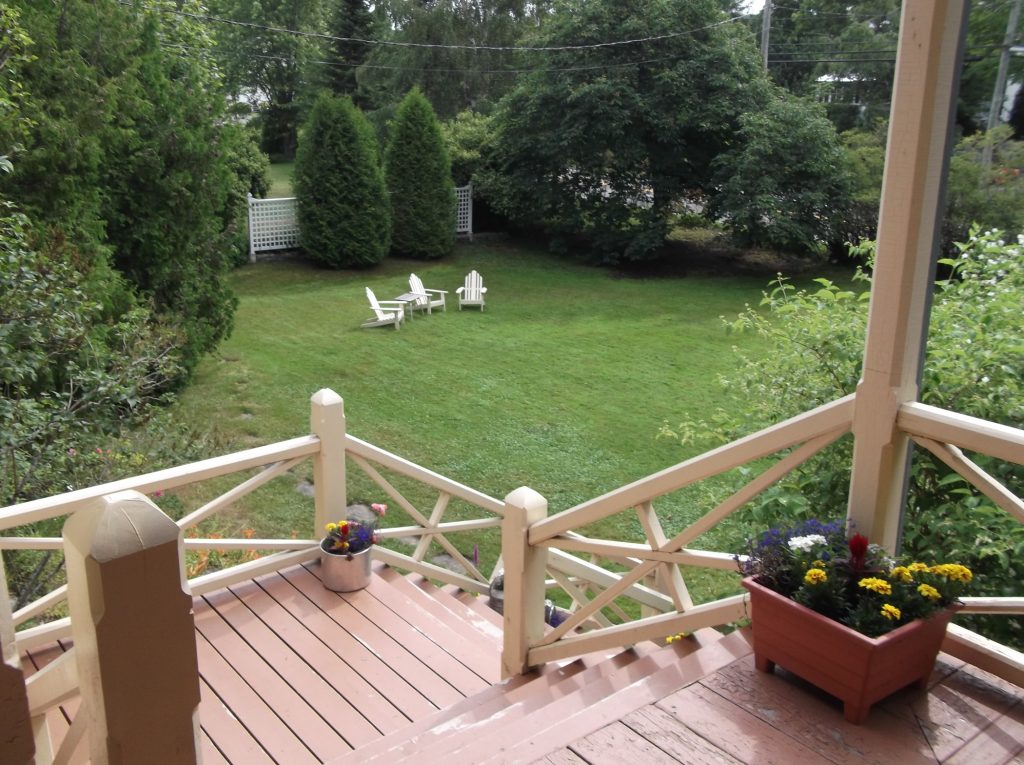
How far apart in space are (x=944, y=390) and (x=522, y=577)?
1591mm

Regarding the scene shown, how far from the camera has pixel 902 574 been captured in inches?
77.3

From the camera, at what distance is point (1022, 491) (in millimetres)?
2803

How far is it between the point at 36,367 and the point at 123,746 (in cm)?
402

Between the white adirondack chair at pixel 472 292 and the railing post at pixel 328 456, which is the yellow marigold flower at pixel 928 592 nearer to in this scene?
the railing post at pixel 328 456

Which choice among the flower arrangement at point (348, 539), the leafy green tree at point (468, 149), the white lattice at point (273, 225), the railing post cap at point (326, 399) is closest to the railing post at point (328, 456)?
the railing post cap at point (326, 399)

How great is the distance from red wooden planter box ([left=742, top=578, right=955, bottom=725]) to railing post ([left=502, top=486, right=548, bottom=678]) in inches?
32.5

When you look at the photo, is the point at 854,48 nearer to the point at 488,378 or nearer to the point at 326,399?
the point at 326,399

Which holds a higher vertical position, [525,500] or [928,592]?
[928,592]

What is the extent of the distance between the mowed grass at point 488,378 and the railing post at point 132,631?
4.00 m

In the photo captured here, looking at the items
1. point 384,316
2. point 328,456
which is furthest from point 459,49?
point 328,456

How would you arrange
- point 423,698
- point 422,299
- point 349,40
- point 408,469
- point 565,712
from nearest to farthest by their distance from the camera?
point 565,712
point 423,698
point 408,469
point 422,299
point 349,40

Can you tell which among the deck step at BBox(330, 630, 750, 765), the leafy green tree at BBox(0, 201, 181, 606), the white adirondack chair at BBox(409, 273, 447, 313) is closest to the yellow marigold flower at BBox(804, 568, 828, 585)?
the deck step at BBox(330, 630, 750, 765)

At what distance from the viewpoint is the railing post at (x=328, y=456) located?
3752mm

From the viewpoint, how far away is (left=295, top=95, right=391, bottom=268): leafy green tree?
44.0 ft
